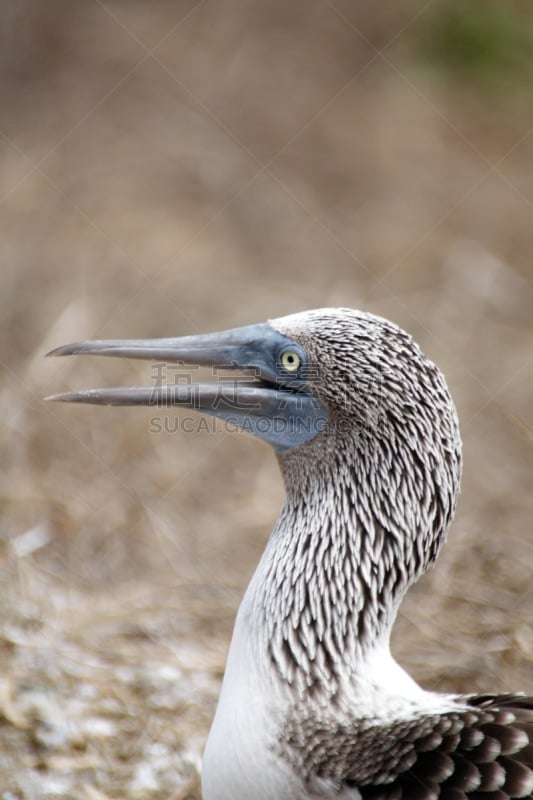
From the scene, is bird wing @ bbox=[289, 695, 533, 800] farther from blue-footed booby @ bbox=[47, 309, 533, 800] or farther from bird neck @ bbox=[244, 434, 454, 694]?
bird neck @ bbox=[244, 434, 454, 694]

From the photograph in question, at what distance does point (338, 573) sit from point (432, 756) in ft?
1.90

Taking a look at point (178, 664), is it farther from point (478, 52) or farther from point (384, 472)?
point (478, 52)

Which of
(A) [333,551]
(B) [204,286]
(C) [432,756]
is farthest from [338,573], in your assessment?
(B) [204,286]

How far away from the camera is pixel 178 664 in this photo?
179 inches

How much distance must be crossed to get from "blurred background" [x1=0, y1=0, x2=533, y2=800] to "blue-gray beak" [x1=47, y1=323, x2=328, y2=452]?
1.70 m

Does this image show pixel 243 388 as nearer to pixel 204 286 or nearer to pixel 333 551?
pixel 333 551

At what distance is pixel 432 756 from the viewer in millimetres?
2803

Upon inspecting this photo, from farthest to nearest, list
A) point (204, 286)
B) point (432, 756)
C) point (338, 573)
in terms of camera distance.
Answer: point (204, 286), point (338, 573), point (432, 756)

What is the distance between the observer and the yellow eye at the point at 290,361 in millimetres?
3074

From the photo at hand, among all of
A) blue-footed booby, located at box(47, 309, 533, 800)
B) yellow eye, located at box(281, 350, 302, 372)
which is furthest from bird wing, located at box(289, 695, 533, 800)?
yellow eye, located at box(281, 350, 302, 372)

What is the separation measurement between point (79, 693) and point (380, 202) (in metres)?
5.75

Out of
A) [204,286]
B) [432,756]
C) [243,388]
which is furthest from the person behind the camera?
[204,286]

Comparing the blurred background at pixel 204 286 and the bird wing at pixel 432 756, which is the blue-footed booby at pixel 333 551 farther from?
the blurred background at pixel 204 286

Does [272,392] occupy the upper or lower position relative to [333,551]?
upper
